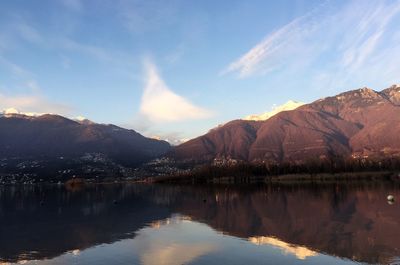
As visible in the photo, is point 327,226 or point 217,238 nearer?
point 217,238

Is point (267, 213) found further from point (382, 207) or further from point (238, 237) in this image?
point (238, 237)

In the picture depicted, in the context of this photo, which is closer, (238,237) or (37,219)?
(238,237)

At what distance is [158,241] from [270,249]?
14.2 meters

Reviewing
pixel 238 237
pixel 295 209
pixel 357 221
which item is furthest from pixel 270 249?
pixel 295 209

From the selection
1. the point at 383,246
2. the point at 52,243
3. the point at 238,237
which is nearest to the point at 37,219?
the point at 52,243

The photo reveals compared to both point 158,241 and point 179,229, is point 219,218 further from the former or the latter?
point 158,241

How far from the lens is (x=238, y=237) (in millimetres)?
53938

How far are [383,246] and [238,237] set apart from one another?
1700 cm

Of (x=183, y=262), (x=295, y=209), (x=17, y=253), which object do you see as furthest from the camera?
(x=295, y=209)

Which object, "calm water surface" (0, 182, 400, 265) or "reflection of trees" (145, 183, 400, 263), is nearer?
"calm water surface" (0, 182, 400, 265)

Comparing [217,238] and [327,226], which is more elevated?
[327,226]

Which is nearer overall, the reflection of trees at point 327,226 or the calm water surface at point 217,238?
the calm water surface at point 217,238

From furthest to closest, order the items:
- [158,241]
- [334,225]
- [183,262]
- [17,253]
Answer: [334,225]
[158,241]
[17,253]
[183,262]

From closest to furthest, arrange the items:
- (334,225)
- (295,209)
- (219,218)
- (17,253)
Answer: (17,253), (334,225), (219,218), (295,209)
